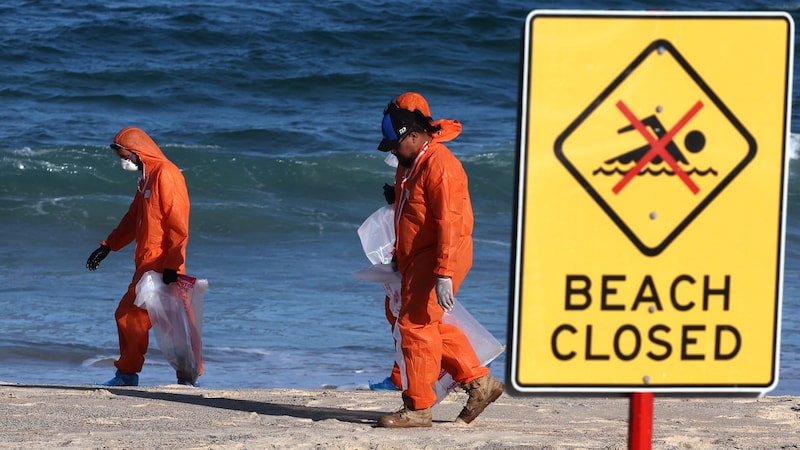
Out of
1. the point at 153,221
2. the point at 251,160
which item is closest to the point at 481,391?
the point at 153,221

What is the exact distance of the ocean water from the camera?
31.8 feet

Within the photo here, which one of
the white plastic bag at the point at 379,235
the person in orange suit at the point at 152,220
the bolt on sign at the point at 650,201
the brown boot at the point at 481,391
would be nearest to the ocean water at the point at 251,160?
the person in orange suit at the point at 152,220

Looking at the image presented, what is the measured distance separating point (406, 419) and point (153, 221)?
6.81 feet

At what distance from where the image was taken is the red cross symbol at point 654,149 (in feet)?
7.16

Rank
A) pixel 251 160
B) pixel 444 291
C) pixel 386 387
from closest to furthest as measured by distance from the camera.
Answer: pixel 444 291 → pixel 386 387 → pixel 251 160

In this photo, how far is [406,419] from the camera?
5625 mm

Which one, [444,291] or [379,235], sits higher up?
[444,291]

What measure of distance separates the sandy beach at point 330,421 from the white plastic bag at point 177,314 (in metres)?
0.23

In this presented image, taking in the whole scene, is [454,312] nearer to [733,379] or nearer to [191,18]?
[733,379]

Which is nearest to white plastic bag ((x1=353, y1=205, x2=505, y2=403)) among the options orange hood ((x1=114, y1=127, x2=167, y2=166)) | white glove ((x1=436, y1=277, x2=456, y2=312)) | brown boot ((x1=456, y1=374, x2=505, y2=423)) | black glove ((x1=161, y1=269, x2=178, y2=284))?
brown boot ((x1=456, y1=374, x2=505, y2=423))

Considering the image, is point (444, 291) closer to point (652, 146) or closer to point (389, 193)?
point (389, 193)

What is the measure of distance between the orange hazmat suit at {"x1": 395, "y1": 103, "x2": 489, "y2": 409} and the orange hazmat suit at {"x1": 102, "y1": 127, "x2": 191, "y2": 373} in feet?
5.72

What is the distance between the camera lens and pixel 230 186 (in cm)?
1819

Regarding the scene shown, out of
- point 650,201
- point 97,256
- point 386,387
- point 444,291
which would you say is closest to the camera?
point 650,201
